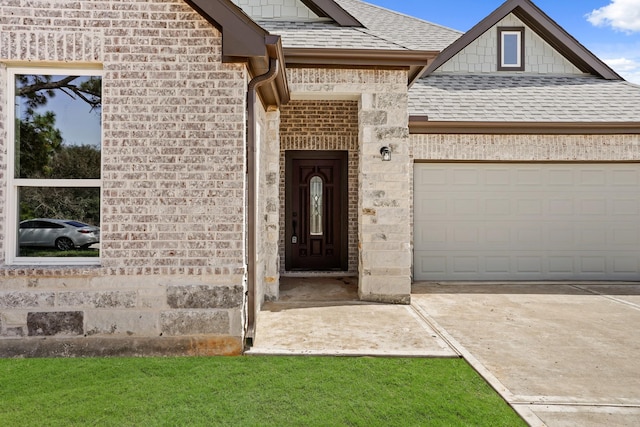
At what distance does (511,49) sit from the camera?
1038 centimetres

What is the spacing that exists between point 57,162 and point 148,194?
105 cm

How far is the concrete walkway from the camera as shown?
11.2 ft

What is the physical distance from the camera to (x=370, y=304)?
21.5 feet

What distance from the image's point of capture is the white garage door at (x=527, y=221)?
8.66 metres

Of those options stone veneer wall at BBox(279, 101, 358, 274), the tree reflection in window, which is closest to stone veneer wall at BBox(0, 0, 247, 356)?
stone veneer wall at BBox(279, 101, 358, 274)

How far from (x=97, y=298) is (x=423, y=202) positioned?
6.31 metres

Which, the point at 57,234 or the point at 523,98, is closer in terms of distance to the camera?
the point at 57,234

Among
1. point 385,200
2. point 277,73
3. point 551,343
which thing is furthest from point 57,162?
point 551,343

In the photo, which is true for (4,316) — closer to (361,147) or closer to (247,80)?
(247,80)

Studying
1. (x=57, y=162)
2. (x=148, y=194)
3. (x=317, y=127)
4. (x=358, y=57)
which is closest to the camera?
A: (x=148, y=194)

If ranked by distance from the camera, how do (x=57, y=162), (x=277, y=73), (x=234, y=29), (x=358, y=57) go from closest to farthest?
(x=234, y=29)
(x=57, y=162)
(x=277, y=73)
(x=358, y=57)

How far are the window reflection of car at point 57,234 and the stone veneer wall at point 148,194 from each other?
25 centimetres

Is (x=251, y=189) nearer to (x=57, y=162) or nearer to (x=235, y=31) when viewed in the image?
(x=235, y=31)

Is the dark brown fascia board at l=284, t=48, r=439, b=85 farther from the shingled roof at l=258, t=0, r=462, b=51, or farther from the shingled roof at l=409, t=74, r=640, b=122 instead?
the shingled roof at l=409, t=74, r=640, b=122
